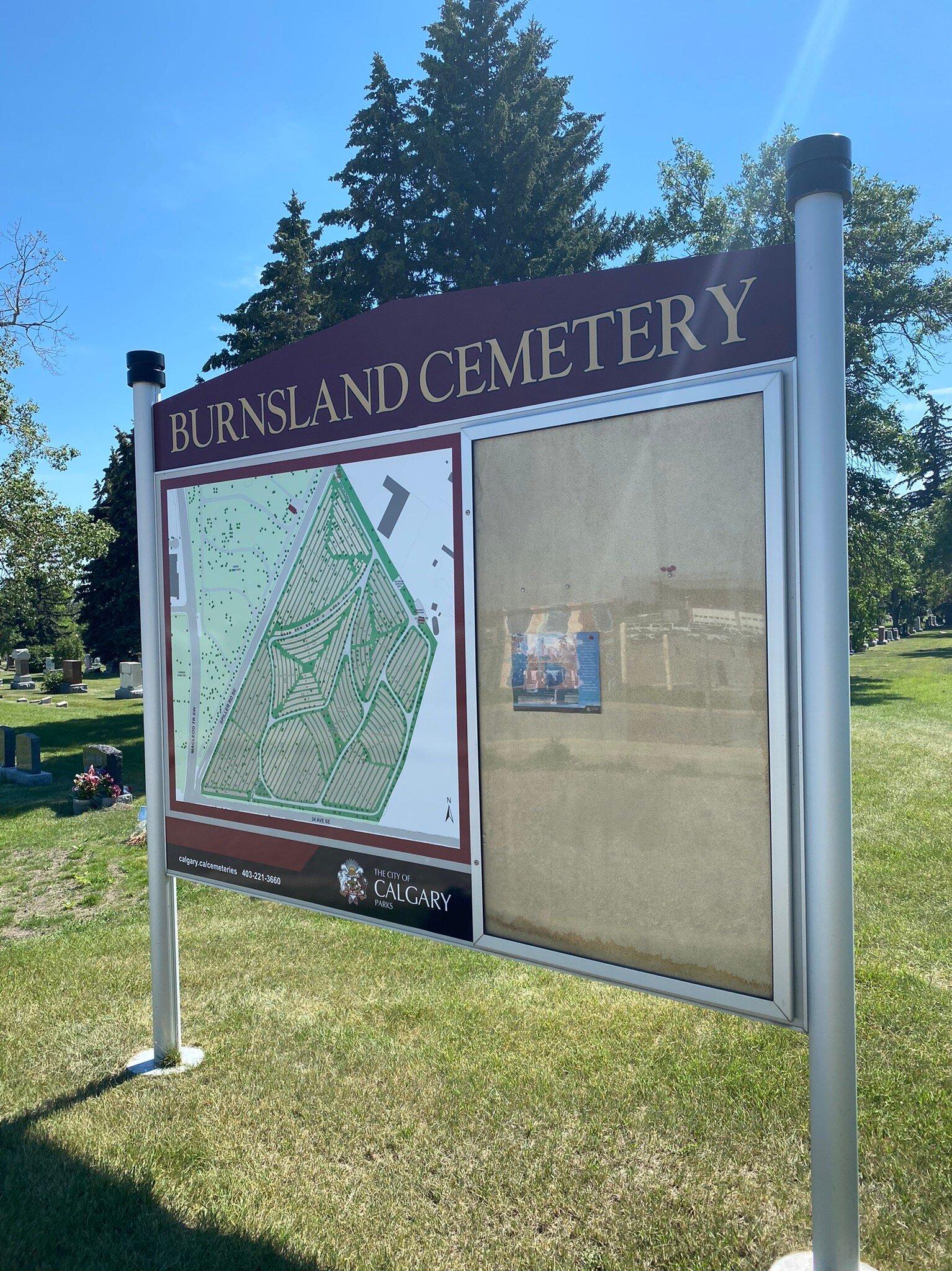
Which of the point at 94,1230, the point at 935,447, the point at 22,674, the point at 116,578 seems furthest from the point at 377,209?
the point at 935,447

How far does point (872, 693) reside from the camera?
23641mm

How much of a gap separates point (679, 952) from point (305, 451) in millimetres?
2681

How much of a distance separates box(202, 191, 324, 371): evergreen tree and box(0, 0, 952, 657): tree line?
0.17 ft

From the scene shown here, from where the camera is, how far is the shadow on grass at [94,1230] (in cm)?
309

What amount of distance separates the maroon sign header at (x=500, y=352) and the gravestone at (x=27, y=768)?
37.0ft

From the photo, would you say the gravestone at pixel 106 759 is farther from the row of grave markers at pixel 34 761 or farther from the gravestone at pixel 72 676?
the gravestone at pixel 72 676

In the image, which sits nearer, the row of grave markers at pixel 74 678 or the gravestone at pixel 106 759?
the gravestone at pixel 106 759

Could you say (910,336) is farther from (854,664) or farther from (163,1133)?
(163,1133)

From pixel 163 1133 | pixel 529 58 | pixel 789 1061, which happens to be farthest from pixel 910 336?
pixel 163 1133

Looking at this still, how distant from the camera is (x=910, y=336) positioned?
26203mm

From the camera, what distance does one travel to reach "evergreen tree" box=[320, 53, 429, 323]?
72.4ft

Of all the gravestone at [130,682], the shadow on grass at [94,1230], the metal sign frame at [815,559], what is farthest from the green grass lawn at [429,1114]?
the gravestone at [130,682]

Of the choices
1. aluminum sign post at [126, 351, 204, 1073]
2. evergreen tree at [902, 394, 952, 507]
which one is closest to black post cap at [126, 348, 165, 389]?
aluminum sign post at [126, 351, 204, 1073]

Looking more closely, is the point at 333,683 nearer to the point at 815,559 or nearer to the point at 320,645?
the point at 320,645
